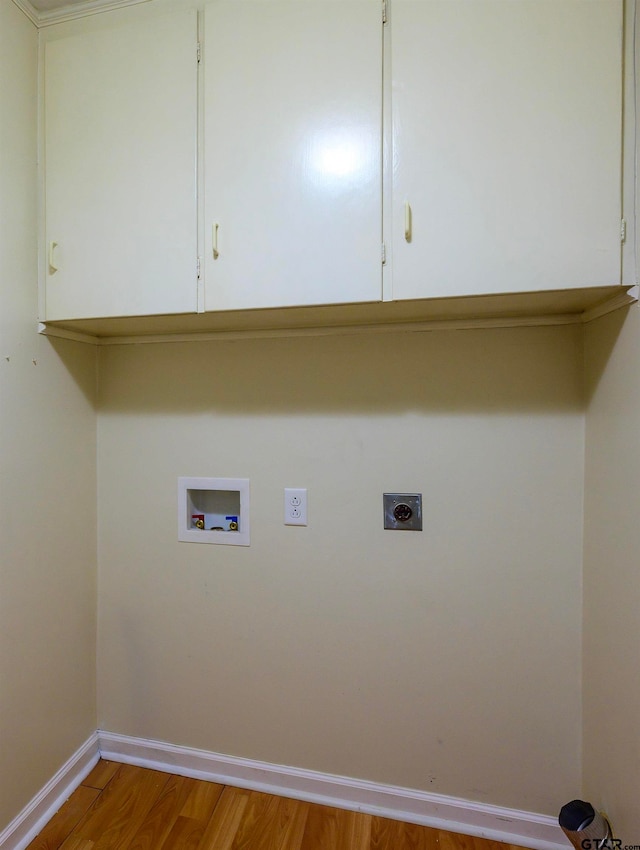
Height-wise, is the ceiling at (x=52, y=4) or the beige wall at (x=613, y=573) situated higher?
the ceiling at (x=52, y=4)

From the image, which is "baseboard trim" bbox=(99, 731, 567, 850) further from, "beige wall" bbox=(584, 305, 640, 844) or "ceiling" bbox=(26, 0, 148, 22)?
"ceiling" bbox=(26, 0, 148, 22)

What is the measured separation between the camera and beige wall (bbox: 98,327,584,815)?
4.08ft

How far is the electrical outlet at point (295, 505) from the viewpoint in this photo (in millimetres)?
1380

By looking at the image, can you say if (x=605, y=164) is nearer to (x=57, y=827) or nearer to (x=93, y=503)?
(x=93, y=503)

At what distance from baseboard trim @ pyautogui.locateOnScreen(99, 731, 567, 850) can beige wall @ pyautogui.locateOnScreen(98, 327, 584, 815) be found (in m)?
0.03

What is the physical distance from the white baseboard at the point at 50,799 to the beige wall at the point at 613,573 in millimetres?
1750

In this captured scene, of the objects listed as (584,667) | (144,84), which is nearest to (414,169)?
(144,84)

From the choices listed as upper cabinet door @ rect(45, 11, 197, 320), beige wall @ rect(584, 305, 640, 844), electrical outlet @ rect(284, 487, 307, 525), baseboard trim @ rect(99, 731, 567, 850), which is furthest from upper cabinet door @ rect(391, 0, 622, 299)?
baseboard trim @ rect(99, 731, 567, 850)

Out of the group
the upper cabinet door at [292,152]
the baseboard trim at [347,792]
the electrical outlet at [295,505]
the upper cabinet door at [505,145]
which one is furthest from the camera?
the electrical outlet at [295,505]

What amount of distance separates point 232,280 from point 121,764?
188cm

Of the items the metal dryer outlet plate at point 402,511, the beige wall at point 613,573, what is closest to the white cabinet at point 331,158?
the beige wall at point 613,573

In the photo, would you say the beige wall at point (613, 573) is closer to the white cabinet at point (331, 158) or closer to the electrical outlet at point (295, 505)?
the white cabinet at point (331, 158)

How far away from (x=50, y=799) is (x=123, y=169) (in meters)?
2.09

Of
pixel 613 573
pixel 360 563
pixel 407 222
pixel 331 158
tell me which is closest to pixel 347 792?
pixel 360 563
